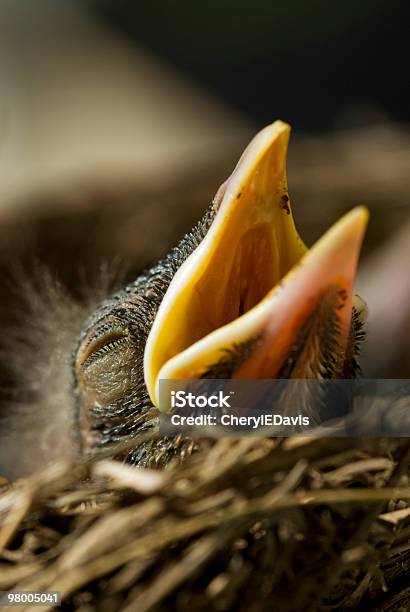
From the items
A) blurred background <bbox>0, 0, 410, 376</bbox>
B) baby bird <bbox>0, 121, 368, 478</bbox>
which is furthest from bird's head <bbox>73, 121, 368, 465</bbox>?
blurred background <bbox>0, 0, 410, 376</bbox>

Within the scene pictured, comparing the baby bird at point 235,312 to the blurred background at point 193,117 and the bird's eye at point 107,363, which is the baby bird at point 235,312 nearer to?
the bird's eye at point 107,363

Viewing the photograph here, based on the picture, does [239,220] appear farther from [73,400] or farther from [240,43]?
[73,400]

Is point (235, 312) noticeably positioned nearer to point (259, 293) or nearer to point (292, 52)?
point (259, 293)

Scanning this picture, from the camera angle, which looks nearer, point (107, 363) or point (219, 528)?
point (219, 528)

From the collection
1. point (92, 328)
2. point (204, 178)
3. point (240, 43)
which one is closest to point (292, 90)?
point (240, 43)

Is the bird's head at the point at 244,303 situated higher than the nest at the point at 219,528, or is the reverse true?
the bird's head at the point at 244,303

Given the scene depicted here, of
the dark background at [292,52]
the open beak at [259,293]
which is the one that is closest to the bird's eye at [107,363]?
the open beak at [259,293]

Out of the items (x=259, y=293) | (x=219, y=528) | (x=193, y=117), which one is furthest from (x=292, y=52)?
(x=219, y=528)
